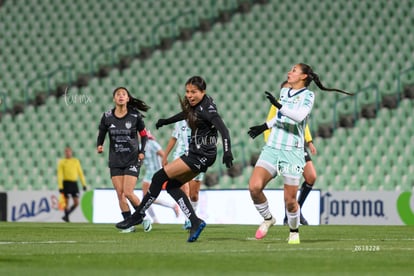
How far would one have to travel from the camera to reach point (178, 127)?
56.2 feet

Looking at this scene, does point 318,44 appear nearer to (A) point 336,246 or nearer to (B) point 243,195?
(B) point 243,195

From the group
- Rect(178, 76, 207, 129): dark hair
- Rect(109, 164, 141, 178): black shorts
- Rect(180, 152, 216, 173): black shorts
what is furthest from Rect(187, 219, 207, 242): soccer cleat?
Rect(109, 164, 141, 178): black shorts

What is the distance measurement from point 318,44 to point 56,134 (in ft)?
25.1

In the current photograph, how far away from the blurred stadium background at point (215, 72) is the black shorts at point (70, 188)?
1459 millimetres

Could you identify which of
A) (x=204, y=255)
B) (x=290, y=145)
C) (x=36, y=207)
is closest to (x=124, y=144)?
(x=290, y=145)

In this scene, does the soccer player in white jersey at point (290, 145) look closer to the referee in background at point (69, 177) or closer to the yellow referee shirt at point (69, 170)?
the referee in background at point (69, 177)

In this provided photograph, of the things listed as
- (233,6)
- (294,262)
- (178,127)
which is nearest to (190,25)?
(233,6)

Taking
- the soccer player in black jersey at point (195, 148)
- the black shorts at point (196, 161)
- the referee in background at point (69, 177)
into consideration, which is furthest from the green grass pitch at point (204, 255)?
the referee in background at point (69, 177)

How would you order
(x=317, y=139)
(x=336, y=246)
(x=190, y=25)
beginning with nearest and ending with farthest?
(x=336, y=246) → (x=317, y=139) → (x=190, y=25)

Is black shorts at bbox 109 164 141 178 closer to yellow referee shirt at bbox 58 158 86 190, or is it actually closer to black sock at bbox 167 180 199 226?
black sock at bbox 167 180 199 226

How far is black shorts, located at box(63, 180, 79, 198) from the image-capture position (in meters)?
24.2

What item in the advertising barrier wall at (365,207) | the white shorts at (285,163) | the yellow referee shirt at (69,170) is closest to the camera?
the white shorts at (285,163)

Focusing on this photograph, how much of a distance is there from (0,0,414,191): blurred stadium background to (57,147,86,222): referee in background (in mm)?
1196

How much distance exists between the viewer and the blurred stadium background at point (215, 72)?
25.7 m
